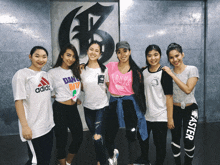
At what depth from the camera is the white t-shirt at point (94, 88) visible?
6.26 ft

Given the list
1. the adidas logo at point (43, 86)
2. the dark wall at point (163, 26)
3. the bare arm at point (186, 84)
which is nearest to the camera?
the adidas logo at point (43, 86)

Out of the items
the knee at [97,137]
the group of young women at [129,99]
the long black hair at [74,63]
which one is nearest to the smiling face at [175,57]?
the group of young women at [129,99]

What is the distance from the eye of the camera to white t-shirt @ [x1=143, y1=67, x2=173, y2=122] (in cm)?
178

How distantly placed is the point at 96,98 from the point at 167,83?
886 mm

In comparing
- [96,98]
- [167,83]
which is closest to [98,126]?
[96,98]

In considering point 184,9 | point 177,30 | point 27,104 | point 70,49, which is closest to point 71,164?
point 27,104

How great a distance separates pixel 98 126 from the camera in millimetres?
1902

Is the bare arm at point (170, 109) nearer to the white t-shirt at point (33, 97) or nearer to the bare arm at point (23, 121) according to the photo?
the white t-shirt at point (33, 97)

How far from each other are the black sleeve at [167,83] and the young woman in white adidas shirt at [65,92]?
3.49 ft

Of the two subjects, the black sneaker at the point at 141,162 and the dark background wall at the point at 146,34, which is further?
the dark background wall at the point at 146,34

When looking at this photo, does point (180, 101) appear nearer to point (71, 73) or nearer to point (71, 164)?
point (71, 73)

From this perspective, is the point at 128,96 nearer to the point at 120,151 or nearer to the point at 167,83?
the point at 167,83

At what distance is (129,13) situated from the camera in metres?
3.75

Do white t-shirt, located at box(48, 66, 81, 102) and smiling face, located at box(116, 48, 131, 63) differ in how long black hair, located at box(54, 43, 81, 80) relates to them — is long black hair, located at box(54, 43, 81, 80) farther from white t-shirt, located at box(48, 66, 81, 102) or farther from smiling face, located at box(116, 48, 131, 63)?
smiling face, located at box(116, 48, 131, 63)
